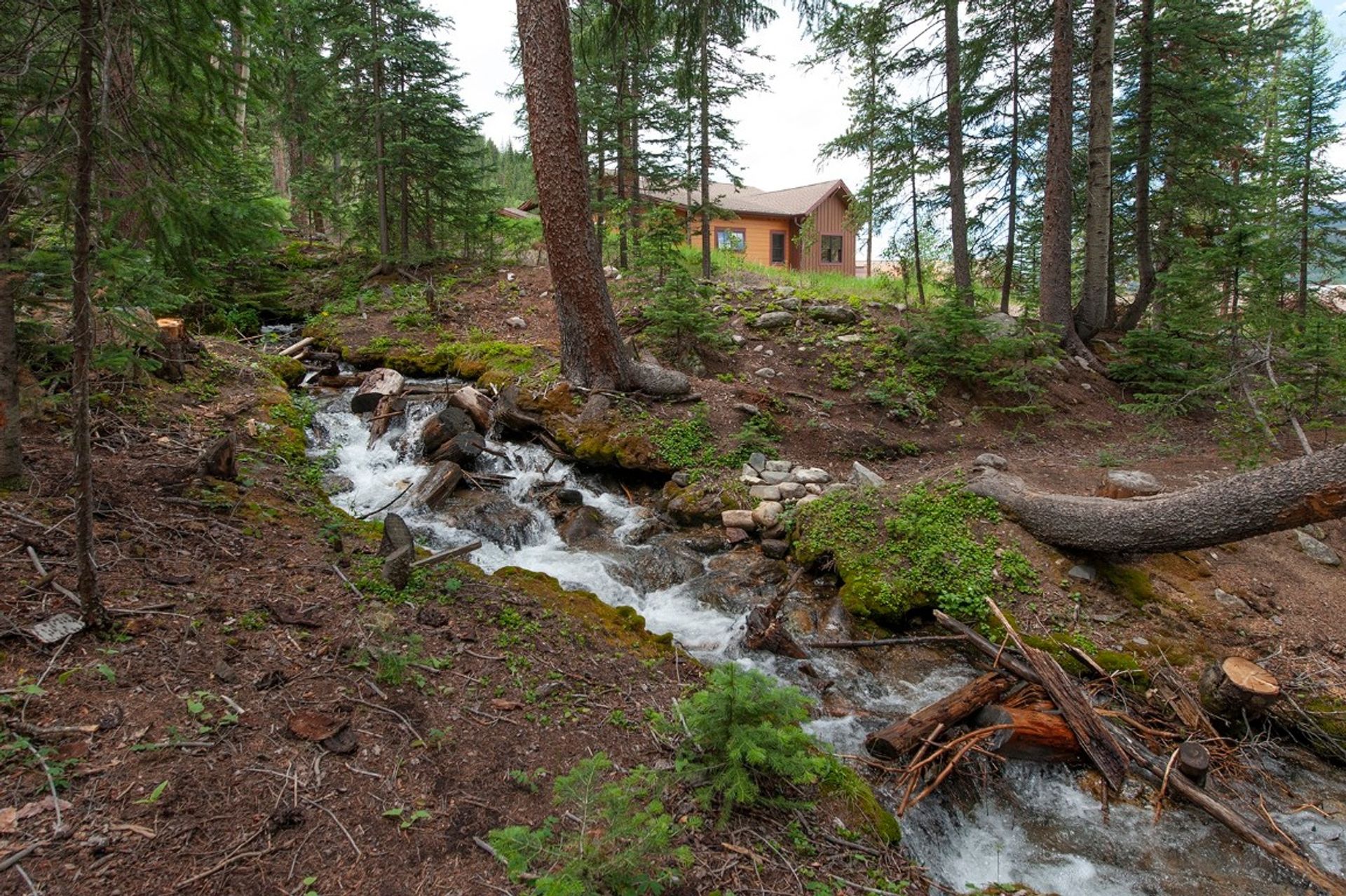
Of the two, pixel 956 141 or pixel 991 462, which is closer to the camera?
pixel 991 462

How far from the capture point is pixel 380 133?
1429cm

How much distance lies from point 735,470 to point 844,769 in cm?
473

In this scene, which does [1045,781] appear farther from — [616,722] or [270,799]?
[270,799]

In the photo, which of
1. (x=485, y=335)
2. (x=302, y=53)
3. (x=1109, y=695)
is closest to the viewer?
(x=1109, y=695)

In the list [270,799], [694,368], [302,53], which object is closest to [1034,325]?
[694,368]

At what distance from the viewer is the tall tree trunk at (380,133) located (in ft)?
45.4

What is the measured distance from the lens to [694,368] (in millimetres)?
10148

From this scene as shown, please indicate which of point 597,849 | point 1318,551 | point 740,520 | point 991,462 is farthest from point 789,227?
point 597,849

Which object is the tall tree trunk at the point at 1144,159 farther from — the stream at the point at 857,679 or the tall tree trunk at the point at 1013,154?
the stream at the point at 857,679

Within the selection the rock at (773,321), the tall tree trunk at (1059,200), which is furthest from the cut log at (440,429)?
the tall tree trunk at (1059,200)

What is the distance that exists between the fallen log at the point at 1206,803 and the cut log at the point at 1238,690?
2.50ft

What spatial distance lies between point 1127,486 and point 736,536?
3.94m

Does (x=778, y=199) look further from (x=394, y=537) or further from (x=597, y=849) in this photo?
(x=597, y=849)

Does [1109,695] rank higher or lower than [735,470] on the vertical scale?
lower
